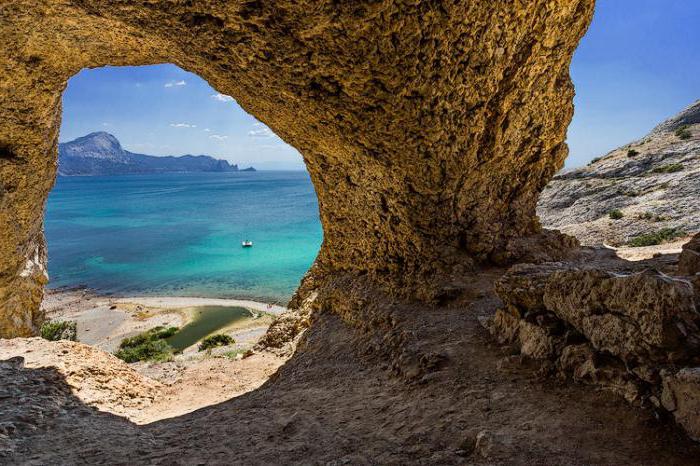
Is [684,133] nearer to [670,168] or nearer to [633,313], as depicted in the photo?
[670,168]

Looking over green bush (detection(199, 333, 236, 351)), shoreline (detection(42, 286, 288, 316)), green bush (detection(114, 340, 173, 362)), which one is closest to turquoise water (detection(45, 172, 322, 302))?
shoreline (detection(42, 286, 288, 316))

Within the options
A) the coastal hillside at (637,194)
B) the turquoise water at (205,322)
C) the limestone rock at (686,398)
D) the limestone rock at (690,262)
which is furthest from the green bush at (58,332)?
the coastal hillside at (637,194)

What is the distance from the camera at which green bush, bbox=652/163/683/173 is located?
2753cm

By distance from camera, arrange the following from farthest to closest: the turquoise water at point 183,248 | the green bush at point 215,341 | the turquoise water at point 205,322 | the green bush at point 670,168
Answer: the turquoise water at point 183,248
the turquoise water at point 205,322
the green bush at point 215,341
the green bush at point 670,168

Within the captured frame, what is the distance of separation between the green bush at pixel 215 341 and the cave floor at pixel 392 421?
64.4ft

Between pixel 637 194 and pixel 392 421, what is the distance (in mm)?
30739

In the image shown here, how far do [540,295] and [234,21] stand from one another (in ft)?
26.9

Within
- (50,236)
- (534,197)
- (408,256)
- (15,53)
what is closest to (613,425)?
(408,256)

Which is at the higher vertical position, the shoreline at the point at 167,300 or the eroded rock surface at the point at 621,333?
the eroded rock surface at the point at 621,333

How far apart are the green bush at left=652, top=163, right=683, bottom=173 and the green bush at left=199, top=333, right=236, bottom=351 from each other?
118 ft

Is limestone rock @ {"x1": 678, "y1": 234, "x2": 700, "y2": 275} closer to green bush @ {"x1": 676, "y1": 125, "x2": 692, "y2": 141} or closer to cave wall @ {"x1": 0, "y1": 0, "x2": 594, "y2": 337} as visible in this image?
cave wall @ {"x1": 0, "y1": 0, "x2": 594, "y2": 337}

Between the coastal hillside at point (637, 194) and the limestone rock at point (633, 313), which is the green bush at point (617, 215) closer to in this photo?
the coastal hillside at point (637, 194)

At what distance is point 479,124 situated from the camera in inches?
394

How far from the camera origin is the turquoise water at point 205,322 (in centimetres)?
3155
